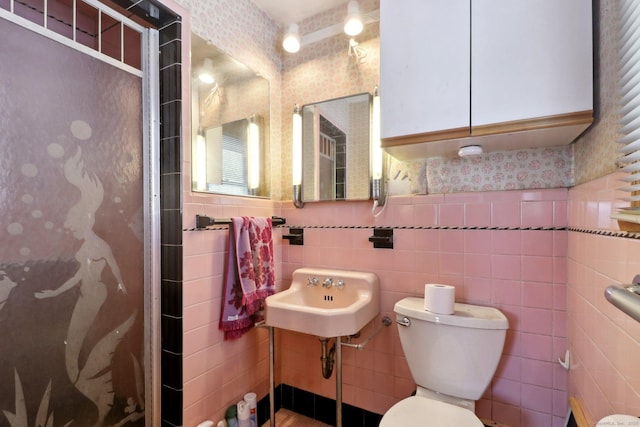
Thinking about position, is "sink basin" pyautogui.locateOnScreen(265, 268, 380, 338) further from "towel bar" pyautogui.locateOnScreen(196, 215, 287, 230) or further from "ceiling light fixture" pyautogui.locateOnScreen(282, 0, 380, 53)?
"ceiling light fixture" pyautogui.locateOnScreen(282, 0, 380, 53)

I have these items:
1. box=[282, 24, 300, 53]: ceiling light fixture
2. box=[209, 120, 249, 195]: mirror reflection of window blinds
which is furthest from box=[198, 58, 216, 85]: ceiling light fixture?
box=[282, 24, 300, 53]: ceiling light fixture

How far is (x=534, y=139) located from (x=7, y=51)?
187 cm

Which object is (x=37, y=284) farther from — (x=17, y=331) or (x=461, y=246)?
(x=461, y=246)

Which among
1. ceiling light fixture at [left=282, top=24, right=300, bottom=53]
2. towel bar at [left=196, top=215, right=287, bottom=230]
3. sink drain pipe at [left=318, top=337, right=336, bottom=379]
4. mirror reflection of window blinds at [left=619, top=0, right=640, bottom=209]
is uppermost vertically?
ceiling light fixture at [left=282, top=24, right=300, bottom=53]

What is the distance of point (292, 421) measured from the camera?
1.74 meters

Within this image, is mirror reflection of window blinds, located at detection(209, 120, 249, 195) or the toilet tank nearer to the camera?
the toilet tank

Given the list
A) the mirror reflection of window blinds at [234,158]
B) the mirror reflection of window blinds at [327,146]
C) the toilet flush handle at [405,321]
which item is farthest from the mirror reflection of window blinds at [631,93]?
the mirror reflection of window blinds at [234,158]

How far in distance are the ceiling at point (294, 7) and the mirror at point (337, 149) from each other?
557 millimetres

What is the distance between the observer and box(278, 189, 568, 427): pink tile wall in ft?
4.12

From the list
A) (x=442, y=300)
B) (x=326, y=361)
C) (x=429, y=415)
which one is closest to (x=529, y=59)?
(x=442, y=300)

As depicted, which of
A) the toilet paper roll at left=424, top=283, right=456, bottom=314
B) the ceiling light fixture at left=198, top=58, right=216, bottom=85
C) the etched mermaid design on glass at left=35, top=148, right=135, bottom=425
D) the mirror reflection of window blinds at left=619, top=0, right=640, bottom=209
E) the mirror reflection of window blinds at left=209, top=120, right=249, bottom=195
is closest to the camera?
the mirror reflection of window blinds at left=619, top=0, right=640, bottom=209

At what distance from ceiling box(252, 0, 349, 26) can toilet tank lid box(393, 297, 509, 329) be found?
5.66 feet

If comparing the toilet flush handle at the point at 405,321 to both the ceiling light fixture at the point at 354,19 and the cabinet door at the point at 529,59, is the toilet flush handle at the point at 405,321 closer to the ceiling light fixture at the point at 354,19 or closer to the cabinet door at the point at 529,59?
the cabinet door at the point at 529,59

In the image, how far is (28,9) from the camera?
3.22ft
